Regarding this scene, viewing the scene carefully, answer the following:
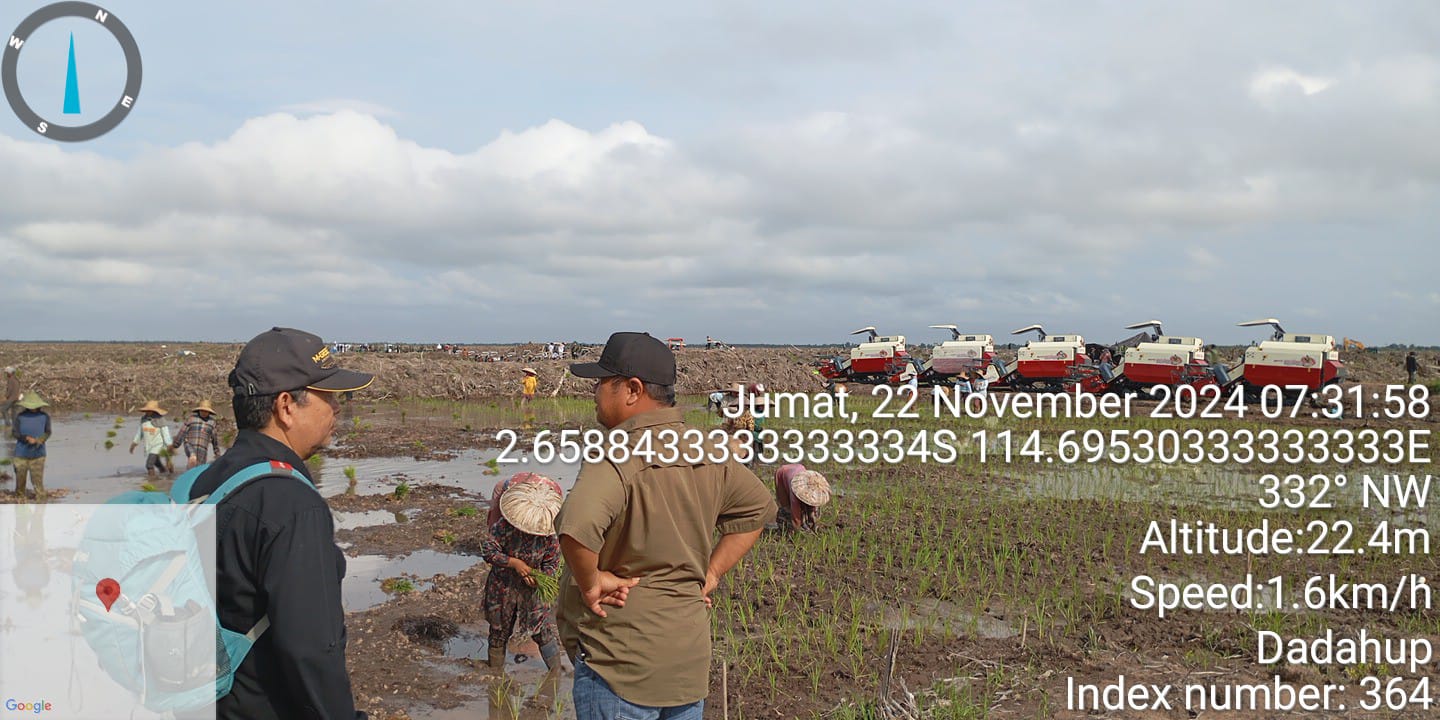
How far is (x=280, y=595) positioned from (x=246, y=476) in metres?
0.30

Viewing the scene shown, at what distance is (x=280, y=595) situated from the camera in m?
2.05

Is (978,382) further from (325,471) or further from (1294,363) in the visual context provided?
(325,471)

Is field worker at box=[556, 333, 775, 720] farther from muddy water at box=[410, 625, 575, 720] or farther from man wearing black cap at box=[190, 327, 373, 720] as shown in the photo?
muddy water at box=[410, 625, 575, 720]

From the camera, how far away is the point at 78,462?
47.3ft

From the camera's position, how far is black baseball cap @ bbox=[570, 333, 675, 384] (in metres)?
2.83

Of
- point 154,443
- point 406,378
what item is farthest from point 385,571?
point 406,378

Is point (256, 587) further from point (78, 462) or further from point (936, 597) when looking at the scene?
point (78, 462)

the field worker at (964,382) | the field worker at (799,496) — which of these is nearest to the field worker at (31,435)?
the field worker at (799,496)

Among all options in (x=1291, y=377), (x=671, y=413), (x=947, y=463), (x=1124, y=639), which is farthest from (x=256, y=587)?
(x=1291, y=377)

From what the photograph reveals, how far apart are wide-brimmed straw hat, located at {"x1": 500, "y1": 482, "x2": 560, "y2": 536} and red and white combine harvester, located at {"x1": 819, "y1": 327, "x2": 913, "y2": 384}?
3011 centimetres

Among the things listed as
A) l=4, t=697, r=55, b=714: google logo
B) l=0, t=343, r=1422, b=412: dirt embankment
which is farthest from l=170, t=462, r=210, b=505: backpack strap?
l=0, t=343, r=1422, b=412: dirt embankment

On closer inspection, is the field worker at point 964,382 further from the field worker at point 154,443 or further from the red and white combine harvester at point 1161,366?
the field worker at point 154,443

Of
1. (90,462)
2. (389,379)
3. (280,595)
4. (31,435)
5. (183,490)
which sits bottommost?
(90,462)

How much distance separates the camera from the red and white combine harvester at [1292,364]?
25.4m
